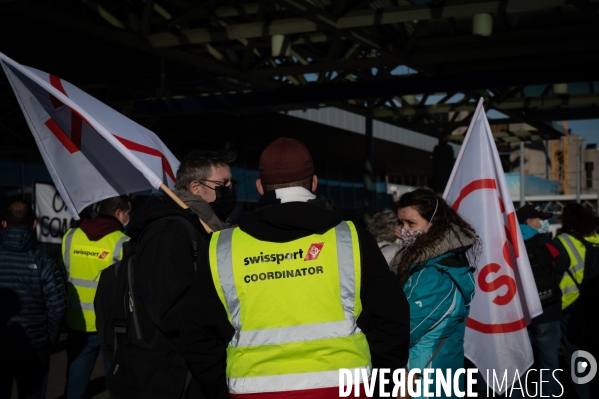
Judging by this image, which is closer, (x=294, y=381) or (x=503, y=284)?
(x=294, y=381)

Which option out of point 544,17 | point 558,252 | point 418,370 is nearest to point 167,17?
point 544,17

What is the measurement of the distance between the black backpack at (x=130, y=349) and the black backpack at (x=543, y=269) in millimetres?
4497

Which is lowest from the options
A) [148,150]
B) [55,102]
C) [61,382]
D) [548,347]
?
[61,382]

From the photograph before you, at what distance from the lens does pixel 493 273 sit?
16.2ft

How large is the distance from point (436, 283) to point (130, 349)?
5.03 ft

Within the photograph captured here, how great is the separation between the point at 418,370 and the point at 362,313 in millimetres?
1092

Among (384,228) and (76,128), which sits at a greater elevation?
(76,128)

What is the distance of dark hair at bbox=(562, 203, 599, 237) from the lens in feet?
23.8

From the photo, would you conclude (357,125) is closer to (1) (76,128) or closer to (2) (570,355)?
(2) (570,355)

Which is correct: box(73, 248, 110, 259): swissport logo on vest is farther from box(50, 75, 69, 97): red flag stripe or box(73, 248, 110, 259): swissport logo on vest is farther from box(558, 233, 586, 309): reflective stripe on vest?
box(558, 233, 586, 309): reflective stripe on vest

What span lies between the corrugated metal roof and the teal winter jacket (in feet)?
52.7

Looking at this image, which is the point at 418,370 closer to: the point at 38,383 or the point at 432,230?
the point at 432,230

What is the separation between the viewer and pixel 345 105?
17875 millimetres

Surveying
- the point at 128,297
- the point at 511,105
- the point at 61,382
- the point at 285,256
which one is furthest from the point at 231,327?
the point at 511,105
